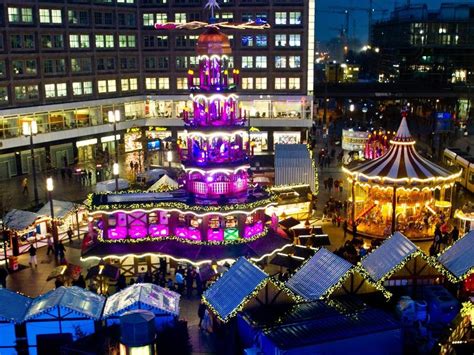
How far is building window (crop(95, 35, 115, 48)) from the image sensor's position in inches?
2805

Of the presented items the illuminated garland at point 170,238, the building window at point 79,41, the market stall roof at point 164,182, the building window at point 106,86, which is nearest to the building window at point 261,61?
the building window at point 106,86

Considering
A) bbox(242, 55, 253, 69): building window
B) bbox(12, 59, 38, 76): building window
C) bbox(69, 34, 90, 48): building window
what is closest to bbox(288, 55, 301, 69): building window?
bbox(242, 55, 253, 69): building window

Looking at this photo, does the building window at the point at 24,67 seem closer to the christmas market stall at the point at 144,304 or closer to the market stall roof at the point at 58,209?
the market stall roof at the point at 58,209

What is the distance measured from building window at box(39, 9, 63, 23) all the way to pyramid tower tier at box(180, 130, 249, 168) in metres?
37.5

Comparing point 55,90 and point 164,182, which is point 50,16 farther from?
point 164,182

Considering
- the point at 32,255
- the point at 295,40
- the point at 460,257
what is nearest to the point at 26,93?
the point at 295,40

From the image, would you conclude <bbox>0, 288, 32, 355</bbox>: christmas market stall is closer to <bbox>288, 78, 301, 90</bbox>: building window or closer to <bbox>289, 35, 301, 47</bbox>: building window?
<bbox>288, 78, 301, 90</bbox>: building window

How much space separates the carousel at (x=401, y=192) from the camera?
38.0 meters

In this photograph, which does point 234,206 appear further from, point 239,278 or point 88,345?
point 88,345

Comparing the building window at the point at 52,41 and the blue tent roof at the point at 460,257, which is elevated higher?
the building window at the point at 52,41

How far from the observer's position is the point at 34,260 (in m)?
34.1

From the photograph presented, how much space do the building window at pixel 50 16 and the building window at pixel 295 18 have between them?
27585 mm

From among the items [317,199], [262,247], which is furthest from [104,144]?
[262,247]

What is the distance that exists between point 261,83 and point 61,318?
185 feet
